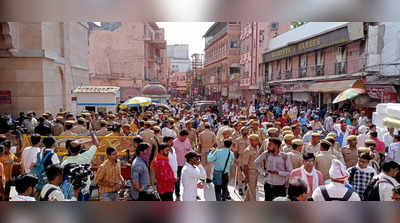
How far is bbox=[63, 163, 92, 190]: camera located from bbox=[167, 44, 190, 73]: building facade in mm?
101946

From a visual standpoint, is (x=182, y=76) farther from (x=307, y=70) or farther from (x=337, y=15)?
(x=337, y=15)

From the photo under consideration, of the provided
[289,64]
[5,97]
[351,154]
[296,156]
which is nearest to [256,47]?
[289,64]

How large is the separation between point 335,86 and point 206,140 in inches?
522

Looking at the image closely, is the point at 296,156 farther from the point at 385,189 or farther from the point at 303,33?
the point at 303,33

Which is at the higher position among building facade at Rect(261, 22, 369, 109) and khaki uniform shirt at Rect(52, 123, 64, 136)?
building facade at Rect(261, 22, 369, 109)

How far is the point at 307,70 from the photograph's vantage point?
22.7 meters

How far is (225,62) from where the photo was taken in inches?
1666

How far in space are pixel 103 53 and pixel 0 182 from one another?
32732mm

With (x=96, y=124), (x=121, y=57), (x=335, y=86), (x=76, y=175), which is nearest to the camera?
(x=76, y=175)

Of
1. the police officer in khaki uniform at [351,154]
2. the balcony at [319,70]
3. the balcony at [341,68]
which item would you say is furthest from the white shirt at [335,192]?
the balcony at [319,70]

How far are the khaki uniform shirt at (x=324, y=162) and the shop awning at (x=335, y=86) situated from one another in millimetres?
12439

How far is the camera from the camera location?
3928 millimetres

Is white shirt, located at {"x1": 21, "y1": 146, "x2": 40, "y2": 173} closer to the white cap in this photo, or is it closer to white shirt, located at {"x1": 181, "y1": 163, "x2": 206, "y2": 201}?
white shirt, located at {"x1": 181, "y1": 163, "x2": 206, "y2": 201}

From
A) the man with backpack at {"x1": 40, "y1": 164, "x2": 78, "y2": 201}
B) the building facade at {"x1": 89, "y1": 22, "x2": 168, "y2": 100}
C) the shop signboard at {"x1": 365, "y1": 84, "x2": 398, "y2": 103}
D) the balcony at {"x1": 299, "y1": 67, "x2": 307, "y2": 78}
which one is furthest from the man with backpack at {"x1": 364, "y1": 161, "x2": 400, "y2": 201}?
the building facade at {"x1": 89, "y1": 22, "x2": 168, "y2": 100}
